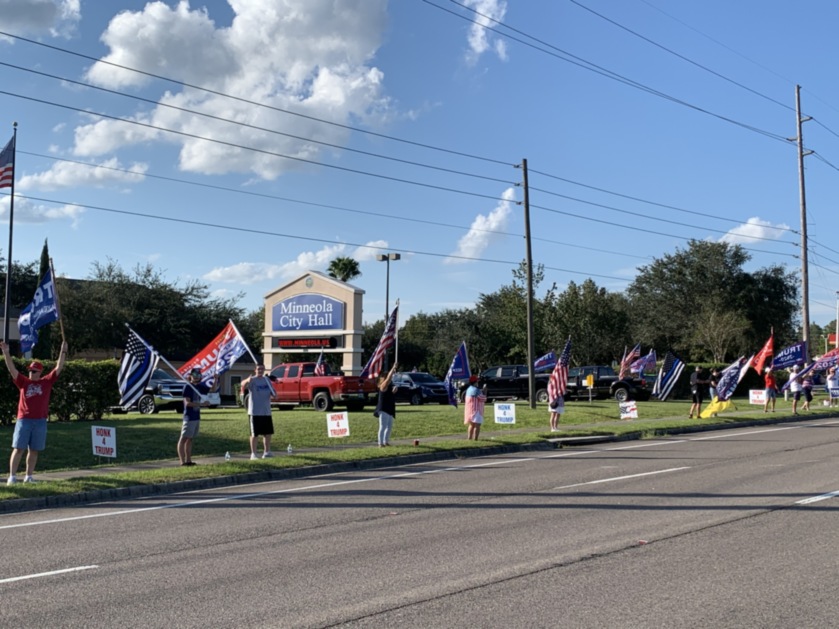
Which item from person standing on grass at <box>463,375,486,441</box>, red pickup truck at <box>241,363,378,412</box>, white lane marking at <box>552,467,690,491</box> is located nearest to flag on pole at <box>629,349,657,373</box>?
red pickup truck at <box>241,363,378,412</box>

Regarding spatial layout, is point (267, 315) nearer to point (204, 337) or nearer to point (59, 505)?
point (204, 337)

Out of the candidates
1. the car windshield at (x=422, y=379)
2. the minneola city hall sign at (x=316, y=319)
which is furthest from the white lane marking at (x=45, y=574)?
the minneola city hall sign at (x=316, y=319)

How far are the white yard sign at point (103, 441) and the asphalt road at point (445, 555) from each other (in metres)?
2.95

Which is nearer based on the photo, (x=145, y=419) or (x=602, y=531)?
(x=602, y=531)

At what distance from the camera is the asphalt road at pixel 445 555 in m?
5.82

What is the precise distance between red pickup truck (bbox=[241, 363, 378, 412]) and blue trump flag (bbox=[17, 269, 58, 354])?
1007 cm

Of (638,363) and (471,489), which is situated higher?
(638,363)

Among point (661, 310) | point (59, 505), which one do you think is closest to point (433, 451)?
point (59, 505)

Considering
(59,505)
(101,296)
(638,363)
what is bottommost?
(59,505)

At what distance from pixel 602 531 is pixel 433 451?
969 cm

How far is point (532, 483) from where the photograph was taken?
13.0 metres

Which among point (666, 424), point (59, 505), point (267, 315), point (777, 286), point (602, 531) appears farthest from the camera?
point (777, 286)

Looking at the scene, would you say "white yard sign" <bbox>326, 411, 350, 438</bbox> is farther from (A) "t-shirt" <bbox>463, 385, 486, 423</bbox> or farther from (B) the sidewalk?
(A) "t-shirt" <bbox>463, 385, 486, 423</bbox>

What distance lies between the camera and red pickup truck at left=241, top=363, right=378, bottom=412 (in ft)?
95.2
